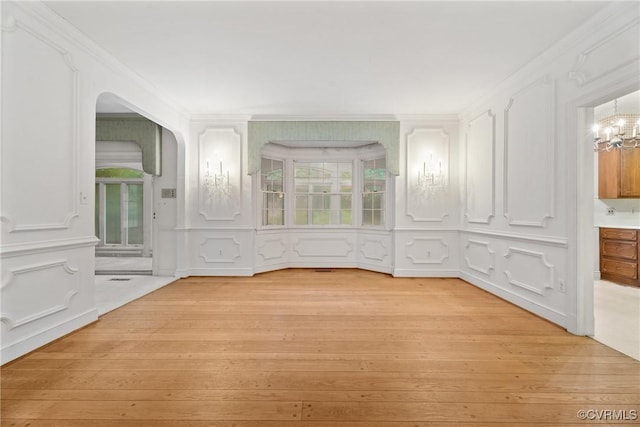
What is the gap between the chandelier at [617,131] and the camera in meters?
4.05

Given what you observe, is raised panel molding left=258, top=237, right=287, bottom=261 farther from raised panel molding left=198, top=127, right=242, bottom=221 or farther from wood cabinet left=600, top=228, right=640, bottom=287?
wood cabinet left=600, top=228, right=640, bottom=287

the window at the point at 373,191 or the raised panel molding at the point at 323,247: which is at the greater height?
the window at the point at 373,191

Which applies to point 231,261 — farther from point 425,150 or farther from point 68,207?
point 425,150

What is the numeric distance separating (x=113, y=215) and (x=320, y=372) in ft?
27.2

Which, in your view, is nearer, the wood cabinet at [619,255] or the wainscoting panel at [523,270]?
the wainscoting panel at [523,270]

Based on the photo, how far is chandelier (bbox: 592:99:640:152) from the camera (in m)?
4.05

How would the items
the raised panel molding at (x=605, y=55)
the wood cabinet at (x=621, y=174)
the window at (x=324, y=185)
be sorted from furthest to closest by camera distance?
the window at (x=324, y=185) → the wood cabinet at (x=621, y=174) → the raised panel molding at (x=605, y=55)

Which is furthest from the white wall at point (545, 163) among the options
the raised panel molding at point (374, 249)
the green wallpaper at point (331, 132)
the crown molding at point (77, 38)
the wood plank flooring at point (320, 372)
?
the crown molding at point (77, 38)

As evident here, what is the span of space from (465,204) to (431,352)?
3.15m

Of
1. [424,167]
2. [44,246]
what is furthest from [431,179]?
[44,246]

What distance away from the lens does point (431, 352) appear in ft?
7.96

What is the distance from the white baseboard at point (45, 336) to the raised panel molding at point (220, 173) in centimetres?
239

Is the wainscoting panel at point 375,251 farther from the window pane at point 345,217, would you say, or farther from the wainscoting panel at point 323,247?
the window pane at point 345,217

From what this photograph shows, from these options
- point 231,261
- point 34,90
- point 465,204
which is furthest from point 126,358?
point 465,204
